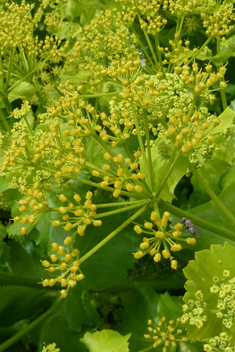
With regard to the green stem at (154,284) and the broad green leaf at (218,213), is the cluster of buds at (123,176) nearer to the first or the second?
the broad green leaf at (218,213)

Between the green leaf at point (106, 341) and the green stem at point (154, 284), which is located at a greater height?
the green leaf at point (106, 341)

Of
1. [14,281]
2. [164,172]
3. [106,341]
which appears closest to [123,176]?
[164,172]

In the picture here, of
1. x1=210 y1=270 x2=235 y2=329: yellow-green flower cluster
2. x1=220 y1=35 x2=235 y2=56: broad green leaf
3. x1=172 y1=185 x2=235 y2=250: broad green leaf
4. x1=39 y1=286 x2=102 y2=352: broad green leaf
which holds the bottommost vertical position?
x1=39 y1=286 x2=102 y2=352: broad green leaf

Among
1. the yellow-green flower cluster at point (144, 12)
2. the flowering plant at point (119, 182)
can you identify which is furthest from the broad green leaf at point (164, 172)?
the yellow-green flower cluster at point (144, 12)

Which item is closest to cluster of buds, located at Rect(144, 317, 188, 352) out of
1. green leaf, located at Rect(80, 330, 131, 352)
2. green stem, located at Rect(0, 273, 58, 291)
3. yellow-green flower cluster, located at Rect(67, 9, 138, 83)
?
green leaf, located at Rect(80, 330, 131, 352)

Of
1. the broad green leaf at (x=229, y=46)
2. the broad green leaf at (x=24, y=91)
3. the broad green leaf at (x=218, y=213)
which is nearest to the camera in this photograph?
the broad green leaf at (x=218, y=213)

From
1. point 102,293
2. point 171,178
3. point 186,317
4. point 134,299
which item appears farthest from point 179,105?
point 102,293

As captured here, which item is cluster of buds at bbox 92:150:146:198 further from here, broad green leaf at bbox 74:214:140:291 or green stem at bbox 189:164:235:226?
broad green leaf at bbox 74:214:140:291
